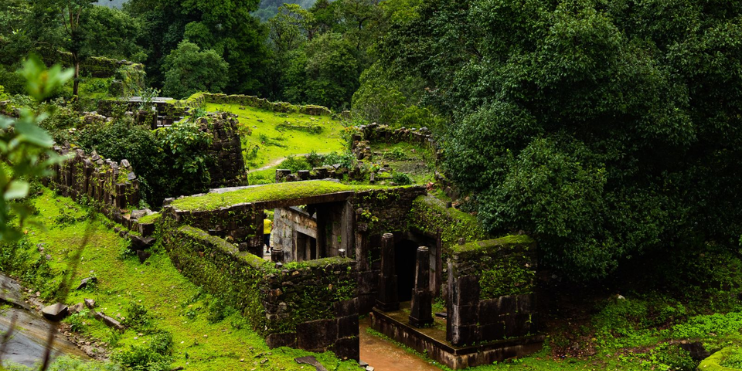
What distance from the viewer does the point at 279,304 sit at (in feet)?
42.8

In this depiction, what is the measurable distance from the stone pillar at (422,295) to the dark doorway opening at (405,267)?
295cm

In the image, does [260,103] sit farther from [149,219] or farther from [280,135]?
[149,219]

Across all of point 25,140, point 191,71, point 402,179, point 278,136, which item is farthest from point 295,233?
point 191,71

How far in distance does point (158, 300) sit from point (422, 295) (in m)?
6.35

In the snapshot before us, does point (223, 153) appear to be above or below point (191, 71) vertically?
below

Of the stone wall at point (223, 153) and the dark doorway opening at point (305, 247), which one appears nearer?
the stone wall at point (223, 153)

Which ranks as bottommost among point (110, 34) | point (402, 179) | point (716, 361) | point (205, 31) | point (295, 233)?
point (716, 361)

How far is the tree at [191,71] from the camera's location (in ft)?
141

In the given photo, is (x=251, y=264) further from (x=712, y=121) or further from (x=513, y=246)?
(x=712, y=121)

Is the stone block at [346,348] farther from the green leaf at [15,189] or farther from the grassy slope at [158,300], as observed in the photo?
the green leaf at [15,189]

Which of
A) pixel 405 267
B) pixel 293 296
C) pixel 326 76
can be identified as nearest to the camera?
pixel 293 296

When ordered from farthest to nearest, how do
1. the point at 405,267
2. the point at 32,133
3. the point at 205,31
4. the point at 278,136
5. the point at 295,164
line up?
the point at 205,31 → the point at 278,136 → the point at 295,164 → the point at 405,267 → the point at 32,133

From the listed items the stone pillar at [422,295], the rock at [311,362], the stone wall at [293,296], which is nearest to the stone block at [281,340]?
the stone wall at [293,296]

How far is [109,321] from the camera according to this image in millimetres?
13180
